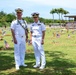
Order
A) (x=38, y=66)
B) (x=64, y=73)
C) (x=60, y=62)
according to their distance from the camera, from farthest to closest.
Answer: (x=60, y=62) → (x=38, y=66) → (x=64, y=73)

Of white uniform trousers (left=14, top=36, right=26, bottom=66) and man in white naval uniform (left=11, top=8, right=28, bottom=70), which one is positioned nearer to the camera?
man in white naval uniform (left=11, top=8, right=28, bottom=70)

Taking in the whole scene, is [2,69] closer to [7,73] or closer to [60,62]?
[7,73]

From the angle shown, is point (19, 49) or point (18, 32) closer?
point (18, 32)

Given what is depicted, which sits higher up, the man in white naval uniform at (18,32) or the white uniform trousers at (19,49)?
the man in white naval uniform at (18,32)

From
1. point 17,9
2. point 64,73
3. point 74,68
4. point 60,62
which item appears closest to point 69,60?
point 60,62

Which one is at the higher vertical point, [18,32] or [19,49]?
[18,32]

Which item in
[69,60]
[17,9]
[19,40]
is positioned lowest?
[69,60]

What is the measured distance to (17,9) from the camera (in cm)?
1070

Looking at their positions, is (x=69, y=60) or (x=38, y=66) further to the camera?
(x=69, y=60)

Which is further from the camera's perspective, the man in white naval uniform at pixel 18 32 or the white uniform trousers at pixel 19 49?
the white uniform trousers at pixel 19 49

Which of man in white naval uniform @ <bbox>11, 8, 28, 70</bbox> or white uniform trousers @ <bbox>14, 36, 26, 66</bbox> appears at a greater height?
man in white naval uniform @ <bbox>11, 8, 28, 70</bbox>

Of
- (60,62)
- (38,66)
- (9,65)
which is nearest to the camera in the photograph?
(38,66)

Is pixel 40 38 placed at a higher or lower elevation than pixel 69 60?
higher

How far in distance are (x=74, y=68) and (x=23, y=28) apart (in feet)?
8.12
